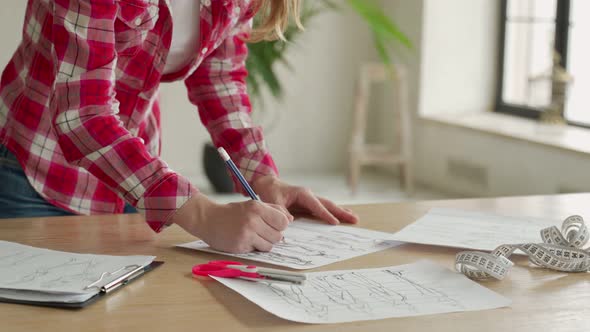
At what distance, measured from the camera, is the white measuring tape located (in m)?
1.00

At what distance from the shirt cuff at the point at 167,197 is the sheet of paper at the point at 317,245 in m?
0.05

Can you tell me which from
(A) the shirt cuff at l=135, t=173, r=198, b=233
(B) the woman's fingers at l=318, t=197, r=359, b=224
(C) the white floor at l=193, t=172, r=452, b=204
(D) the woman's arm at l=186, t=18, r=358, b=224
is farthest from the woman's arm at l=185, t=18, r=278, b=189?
(C) the white floor at l=193, t=172, r=452, b=204

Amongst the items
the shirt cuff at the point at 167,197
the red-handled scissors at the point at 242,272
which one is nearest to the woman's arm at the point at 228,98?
the shirt cuff at the point at 167,197

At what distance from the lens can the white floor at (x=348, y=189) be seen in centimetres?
445

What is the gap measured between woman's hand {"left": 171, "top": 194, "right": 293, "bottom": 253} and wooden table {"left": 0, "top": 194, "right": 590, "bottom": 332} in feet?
0.09

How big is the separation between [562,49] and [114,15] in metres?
3.51

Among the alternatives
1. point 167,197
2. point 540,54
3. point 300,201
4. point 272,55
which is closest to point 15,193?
point 167,197

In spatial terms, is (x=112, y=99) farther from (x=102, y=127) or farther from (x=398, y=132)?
(x=398, y=132)

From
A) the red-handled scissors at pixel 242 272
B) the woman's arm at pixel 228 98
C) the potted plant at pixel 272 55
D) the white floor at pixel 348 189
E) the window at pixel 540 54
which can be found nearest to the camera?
the red-handled scissors at pixel 242 272

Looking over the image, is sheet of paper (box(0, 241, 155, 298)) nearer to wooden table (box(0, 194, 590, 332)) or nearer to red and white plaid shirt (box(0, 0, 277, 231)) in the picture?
wooden table (box(0, 194, 590, 332))

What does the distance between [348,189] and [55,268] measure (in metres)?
3.81

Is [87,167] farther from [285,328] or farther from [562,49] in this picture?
[562,49]

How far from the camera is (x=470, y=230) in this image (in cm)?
125

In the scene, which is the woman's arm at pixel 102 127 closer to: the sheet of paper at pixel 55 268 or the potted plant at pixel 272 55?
the sheet of paper at pixel 55 268
